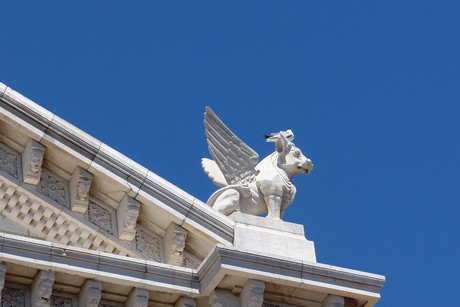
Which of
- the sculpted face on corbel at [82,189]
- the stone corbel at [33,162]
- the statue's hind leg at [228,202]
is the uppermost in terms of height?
the statue's hind leg at [228,202]

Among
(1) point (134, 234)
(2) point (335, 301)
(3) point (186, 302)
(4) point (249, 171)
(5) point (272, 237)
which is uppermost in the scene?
(4) point (249, 171)

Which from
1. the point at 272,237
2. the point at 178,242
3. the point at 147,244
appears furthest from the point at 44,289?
the point at 272,237

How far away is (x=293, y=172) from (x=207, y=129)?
1.68 meters

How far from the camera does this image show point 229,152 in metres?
26.5

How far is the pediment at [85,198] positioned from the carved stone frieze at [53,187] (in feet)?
0.05

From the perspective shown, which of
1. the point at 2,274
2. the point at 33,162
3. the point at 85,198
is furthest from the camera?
the point at 85,198

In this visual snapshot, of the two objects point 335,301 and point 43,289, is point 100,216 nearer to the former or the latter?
point 43,289

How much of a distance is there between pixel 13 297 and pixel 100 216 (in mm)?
2168

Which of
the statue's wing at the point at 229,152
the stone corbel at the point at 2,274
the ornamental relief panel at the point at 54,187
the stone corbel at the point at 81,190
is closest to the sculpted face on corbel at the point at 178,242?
the stone corbel at the point at 81,190

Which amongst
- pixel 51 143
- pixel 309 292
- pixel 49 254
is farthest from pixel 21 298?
pixel 309 292

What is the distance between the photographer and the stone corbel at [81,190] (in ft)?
79.8

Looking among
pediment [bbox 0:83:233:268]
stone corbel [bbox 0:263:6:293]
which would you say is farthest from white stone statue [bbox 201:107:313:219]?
stone corbel [bbox 0:263:6:293]

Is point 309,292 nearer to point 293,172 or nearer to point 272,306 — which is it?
point 272,306

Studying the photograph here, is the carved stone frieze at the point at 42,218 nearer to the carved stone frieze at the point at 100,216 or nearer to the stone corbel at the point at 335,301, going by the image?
the carved stone frieze at the point at 100,216
